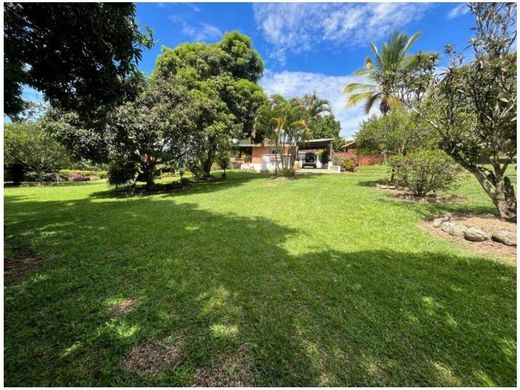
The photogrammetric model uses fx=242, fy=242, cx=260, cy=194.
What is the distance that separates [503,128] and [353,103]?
54.6 feet

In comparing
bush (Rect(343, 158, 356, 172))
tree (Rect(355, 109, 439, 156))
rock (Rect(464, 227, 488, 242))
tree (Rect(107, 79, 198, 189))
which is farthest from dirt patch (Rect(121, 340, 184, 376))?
bush (Rect(343, 158, 356, 172))

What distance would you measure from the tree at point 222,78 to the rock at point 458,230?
11041mm

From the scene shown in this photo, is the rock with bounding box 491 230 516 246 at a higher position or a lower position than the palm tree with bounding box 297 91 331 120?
A: lower

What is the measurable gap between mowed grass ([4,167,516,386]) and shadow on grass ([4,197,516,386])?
0.5 inches

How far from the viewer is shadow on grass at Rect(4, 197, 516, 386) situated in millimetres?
1971

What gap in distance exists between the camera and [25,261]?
4035 millimetres

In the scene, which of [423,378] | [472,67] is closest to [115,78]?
[423,378]

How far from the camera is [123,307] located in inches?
109

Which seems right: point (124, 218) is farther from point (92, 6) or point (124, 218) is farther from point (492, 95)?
point (492, 95)

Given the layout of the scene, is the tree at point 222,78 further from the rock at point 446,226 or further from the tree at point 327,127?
the tree at point 327,127

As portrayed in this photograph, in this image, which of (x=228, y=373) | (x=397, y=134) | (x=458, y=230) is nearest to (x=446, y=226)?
(x=458, y=230)

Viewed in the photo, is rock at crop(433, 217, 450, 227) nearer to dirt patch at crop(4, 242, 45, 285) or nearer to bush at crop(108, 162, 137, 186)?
dirt patch at crop(4, 242, 45, 285)

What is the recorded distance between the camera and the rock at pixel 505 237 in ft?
14.3

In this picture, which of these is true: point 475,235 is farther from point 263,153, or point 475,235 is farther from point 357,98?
point 263,153
